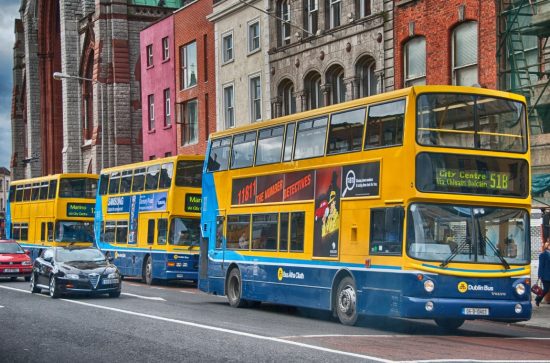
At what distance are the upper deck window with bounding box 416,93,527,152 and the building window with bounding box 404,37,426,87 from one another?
1459 cm

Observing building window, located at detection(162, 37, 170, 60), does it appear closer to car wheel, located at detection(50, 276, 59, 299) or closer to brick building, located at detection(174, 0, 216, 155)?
brick building, located at detection(174, 0, 216, 155)

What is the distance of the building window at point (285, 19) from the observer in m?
42.7

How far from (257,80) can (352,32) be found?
8.83 meters

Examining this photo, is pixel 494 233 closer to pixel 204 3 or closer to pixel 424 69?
pixel 424 69

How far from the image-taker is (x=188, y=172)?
3491 centimetres

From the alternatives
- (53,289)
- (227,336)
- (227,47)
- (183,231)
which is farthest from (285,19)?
(227,336)

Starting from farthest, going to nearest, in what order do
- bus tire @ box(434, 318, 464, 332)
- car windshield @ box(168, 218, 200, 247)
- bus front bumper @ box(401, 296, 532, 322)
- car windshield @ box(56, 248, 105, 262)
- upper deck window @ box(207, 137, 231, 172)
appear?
car windshield @ box(168, 218, 200, 247) → car windshield @ box(56, 248, 105, 262) → upper deck window @ box(207, 137, 231, 172) → bus tire @ box(434, 318, 464, 332) → bus front bumper @ box(401, 296, 532, 322)

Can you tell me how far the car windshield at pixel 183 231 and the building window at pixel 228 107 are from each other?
12924mm

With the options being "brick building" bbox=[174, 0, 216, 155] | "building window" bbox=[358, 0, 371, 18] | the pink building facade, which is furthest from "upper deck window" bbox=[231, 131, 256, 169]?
the pink building facade

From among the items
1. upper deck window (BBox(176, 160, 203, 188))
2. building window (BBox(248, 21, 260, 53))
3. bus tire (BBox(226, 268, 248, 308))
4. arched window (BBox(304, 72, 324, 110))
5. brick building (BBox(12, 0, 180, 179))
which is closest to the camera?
bus tire (BBox(226, 268, 248, 308))

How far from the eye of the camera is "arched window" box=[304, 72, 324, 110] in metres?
41.0

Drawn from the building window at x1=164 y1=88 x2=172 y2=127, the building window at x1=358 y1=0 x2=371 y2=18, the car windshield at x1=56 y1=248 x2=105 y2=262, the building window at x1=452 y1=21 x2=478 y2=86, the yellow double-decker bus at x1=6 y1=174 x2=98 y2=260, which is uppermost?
the building window at x1=358 y1=0 x2=371 y2=18

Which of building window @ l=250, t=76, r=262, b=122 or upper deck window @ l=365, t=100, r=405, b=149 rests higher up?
building window @ l=250, t=76, r=262, b=122

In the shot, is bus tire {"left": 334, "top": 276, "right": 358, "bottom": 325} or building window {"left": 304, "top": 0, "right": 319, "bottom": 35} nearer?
bus tire {"left": 334, "top": 276, "right": 358, "bottom": 325}
